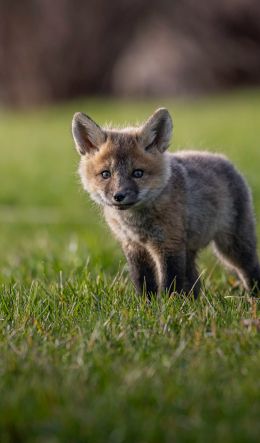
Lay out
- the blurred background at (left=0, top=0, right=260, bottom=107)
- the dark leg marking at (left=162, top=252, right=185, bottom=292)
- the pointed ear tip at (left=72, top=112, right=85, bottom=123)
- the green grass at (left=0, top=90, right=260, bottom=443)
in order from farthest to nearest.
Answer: the blurred background at (left=0, top=0, right=260, bottom=107), the pointed ear tip at (left=72, top=112, right=85, bottom=123), the dark leg marking at (left=162, top=252, right=185, bottom=292), the green grass at (left=0, top=90, right=260, bottom=443)

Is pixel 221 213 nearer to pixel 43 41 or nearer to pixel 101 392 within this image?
pixel 101 392

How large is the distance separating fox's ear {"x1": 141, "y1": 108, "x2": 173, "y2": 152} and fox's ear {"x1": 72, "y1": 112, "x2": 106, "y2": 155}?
321 mm

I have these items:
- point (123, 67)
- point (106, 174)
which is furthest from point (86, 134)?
point (123, 67)

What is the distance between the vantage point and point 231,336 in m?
4.96

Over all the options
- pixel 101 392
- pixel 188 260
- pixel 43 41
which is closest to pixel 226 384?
pixel 101 392

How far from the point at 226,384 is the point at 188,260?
9.30ft

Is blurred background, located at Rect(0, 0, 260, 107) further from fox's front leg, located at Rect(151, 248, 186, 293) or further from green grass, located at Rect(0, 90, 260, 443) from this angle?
fox's front leg, located at Rect(151, 248, 186, 293)

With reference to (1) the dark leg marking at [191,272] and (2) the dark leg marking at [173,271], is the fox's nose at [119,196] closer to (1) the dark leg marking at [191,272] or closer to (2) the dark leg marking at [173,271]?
(2) the dark leg marking at [173,271]

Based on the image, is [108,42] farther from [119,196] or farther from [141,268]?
[119,196]

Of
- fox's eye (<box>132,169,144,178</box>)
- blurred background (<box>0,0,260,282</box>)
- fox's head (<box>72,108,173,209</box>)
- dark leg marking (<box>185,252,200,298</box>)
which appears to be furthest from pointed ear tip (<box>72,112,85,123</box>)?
blurred background (<box>0,0,260,282</box>)

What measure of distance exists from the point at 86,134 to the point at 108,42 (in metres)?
25.6

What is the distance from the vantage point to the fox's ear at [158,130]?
6602mm

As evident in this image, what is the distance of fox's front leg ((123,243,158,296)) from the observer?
22.2 ft

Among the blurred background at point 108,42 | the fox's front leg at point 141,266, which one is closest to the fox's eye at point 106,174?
the fox's front leg at point 141,266
